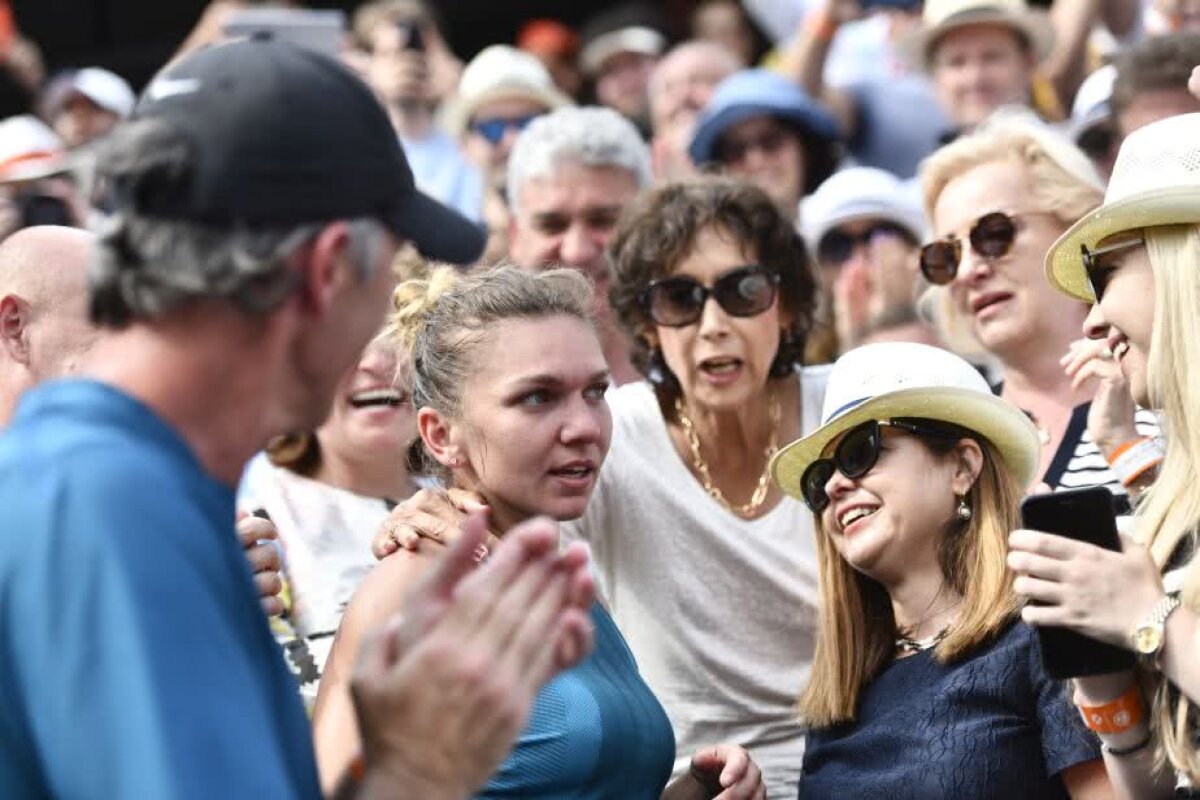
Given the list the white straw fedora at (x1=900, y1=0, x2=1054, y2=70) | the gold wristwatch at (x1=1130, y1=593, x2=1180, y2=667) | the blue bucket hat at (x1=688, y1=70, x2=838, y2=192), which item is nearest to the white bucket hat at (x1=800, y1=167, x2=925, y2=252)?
the blue bucket hat at (x1=688, y1=70, x2=838, y2=192)

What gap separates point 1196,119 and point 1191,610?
3.21ft

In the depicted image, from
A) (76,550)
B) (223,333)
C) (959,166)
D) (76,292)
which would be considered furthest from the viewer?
(959,166)

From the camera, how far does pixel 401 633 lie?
1999 millimetres

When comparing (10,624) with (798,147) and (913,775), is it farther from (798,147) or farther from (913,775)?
(798,147)

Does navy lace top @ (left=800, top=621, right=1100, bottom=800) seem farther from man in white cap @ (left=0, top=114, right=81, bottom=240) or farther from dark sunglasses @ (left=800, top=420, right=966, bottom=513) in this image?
man in white cap @ (left=0, top=114, right=81, bottom=240)

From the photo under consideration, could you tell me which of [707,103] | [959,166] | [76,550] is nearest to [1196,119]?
[959,166]

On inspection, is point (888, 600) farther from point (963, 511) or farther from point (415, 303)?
point (415, 303)

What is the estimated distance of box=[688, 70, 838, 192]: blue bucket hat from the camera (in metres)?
6.95

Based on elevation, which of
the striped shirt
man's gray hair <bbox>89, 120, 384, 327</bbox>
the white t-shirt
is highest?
man's gray hair <bbox>89, 120, 384, 327</bbox>

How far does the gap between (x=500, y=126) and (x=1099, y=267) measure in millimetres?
5217

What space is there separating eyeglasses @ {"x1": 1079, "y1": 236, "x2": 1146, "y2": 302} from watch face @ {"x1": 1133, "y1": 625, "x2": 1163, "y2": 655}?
0.73m

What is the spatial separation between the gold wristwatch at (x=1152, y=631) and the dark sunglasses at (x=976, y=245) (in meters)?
2.14

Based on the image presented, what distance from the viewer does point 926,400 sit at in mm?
3779

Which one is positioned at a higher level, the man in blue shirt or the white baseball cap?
the man in blue shirt
